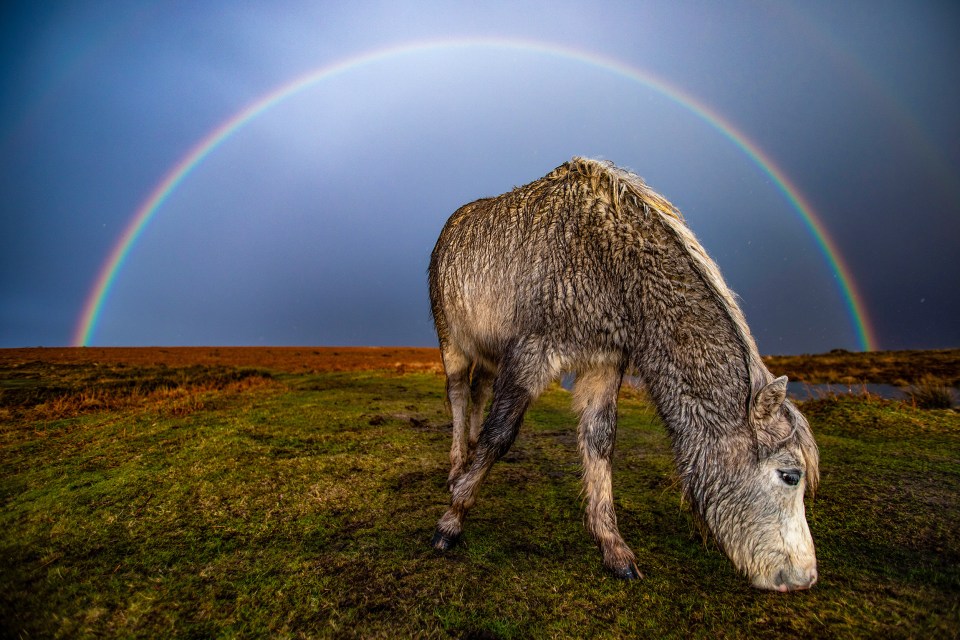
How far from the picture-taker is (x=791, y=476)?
2680 mm

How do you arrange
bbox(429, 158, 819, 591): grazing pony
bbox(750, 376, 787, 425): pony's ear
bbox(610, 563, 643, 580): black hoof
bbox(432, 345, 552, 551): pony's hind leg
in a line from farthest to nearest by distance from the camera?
bbox(432, 345, 552, 551): pony's hind leg
bbox(610, 563, 643, 580): black hoof
bbox(429, 158, 819, 591): grazing pony
bbox(750, 376, 787, 425): pony's ear

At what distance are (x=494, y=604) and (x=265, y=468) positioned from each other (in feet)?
11.6

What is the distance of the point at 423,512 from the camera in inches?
160

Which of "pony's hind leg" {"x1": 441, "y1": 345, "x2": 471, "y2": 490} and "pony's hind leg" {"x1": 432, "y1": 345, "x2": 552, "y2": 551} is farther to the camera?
"pony's hind leg" {"x1": 441, "y1": 345, "x2": 471, "y2": 490}

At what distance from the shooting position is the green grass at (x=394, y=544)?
2480 millimetres

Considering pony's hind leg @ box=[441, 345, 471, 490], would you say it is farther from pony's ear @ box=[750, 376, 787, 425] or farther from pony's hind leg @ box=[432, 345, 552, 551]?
pony's ear @ box=[750, 376, 787, 425]

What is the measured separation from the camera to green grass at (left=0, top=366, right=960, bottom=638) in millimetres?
2480

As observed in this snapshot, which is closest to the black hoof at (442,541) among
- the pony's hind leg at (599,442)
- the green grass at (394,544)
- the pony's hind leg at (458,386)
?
the green grass at (394,544)

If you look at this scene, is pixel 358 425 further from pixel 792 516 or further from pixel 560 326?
pixel 792 516

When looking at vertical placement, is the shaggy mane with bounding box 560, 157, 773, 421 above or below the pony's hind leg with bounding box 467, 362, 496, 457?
above

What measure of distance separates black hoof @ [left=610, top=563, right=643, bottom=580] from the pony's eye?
1.22m

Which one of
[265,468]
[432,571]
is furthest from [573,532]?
[265,468]

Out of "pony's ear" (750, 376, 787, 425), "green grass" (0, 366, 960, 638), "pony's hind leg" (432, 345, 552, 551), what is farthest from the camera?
"pony's hind leg" (432, 345, 552, 551)

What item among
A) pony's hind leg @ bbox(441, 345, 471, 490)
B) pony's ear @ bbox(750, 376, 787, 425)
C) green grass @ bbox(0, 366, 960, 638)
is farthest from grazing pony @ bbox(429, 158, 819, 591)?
pony's hind leg @ bbox(441, 345, 471, 490)
